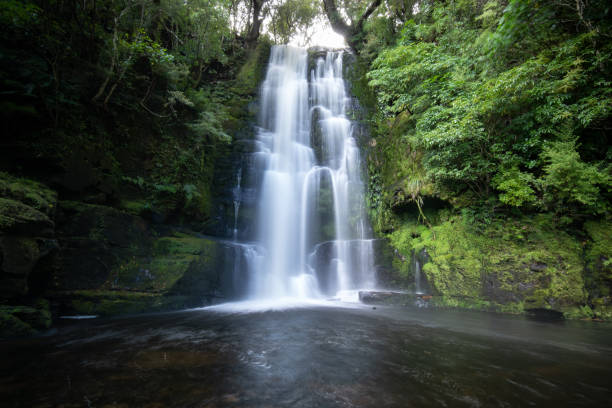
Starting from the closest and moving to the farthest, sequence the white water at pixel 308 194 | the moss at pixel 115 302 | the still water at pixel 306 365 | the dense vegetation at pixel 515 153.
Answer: the still water at pixel 306 365 < the moss at pixel 115 302 < the dense vegetation at pixel 515 153 < the white water at pixel 308 194

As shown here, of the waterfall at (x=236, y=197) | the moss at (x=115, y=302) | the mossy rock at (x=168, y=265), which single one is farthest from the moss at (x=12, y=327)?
the waterfall at (x=236, y=197)

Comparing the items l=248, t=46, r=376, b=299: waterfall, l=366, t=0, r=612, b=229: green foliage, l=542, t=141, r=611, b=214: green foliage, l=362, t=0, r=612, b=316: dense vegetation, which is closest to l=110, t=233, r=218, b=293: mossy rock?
l=248, t=46, r=376, b=299: waterfall

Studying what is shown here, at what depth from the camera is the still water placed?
2.09 meters

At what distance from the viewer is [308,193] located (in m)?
11.3

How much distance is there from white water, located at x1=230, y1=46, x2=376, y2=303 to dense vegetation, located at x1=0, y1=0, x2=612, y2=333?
172 centimetres

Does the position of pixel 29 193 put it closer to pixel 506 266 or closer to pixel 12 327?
pixel 12 327

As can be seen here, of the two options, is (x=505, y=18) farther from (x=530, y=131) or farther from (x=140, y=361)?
(x=140, y=361)

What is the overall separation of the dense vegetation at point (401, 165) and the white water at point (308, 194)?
5.64 ft

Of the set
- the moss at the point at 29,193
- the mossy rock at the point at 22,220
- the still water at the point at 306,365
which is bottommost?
the still water at the point at 306,365

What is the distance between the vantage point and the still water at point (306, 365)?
2088 mm

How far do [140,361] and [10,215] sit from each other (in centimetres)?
332

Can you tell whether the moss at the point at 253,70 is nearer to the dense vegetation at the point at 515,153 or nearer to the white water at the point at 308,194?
the white water at the point at 308,194

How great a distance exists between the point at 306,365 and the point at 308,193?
8.81 metres

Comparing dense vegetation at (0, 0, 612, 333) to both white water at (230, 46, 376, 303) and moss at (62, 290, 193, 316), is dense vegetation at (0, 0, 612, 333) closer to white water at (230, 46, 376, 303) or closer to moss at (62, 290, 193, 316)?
moss at (62, 290, 193, 316)
